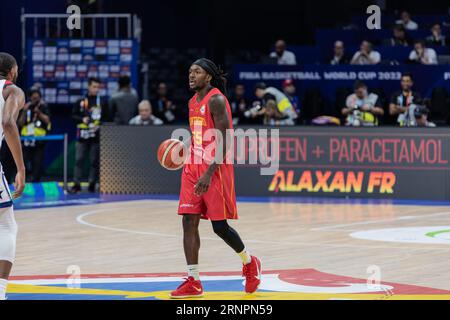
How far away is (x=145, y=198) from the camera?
2033 centimetres

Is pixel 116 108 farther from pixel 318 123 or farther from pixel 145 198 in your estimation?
pixel 318 123

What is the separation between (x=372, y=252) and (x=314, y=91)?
9.95m

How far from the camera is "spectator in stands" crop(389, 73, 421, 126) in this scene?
2058 centimetres

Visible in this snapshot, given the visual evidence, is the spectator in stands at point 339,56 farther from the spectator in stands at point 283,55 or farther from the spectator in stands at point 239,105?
the spectator in stands at point 239,105

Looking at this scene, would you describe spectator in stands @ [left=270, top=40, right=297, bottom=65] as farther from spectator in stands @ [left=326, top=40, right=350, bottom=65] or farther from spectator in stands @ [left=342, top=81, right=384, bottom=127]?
spectator in stands @ [left=342, top=81, right=384, bottom=127]

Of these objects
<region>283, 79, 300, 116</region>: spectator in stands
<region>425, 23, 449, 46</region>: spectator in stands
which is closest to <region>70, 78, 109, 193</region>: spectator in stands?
<region>283, 79, 300, 116</region>: spectator in stands

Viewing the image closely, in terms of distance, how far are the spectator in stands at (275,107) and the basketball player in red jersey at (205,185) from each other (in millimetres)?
11034

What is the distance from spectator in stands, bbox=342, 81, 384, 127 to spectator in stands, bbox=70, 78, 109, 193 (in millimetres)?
4669

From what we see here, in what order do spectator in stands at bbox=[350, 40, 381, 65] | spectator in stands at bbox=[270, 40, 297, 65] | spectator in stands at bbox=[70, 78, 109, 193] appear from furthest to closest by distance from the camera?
1. spectator in stands at bbox=[270, 40, 297, 65]
2. spectator in stands at bbox=[350, 40, 381, 65]
3. spectator in stands at bbox=[70, 78, 109, 193]

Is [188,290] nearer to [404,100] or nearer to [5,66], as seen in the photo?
[5,66]

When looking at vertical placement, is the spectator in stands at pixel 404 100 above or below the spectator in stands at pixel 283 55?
below

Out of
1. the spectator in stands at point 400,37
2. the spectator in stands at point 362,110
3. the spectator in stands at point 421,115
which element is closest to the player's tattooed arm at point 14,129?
the spectator in stands at point 362,110

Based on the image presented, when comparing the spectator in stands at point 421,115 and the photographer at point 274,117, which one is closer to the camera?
the spectator in stands at point 421,115

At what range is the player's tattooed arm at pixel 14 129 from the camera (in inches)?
343
